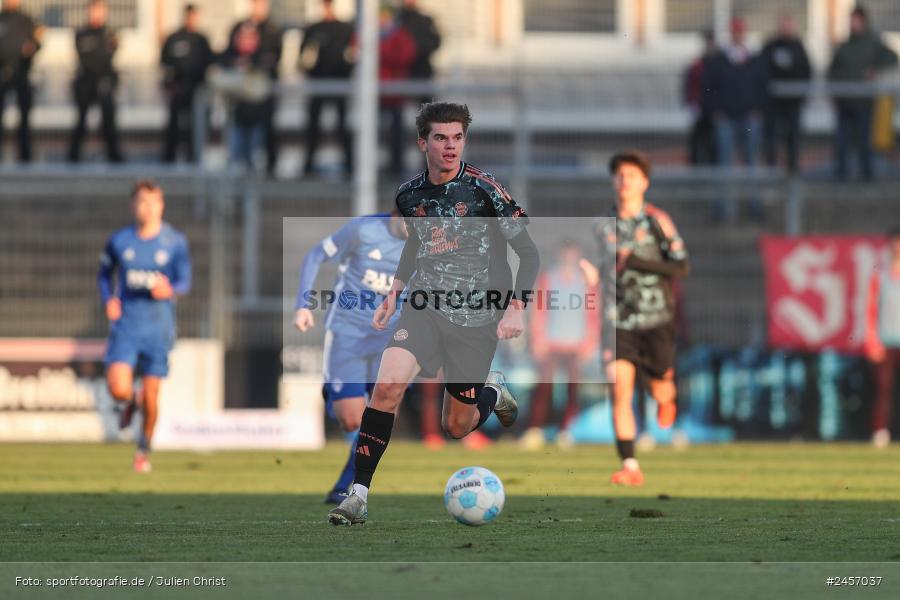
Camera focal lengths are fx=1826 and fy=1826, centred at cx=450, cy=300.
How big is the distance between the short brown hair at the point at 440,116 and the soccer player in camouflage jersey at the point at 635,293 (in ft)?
11.7

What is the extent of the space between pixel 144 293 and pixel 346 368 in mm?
4169

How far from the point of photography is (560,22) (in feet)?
108

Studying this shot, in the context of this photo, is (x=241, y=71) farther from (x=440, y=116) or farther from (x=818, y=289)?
(x=440, y=116)

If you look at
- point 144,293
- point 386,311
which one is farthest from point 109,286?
point 386,311

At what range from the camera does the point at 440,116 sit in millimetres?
9492

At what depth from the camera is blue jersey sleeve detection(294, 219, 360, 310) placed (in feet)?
38.7

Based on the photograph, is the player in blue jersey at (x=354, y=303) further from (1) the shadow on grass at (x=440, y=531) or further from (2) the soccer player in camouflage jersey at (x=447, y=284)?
(2) the soccer player in camouflage jersey at (x=447, y=284)

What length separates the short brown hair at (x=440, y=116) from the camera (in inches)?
374

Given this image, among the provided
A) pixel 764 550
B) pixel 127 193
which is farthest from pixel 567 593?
pixel 127 193

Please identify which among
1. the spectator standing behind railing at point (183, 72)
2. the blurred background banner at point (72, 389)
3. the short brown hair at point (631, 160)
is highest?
the spectator standing behind railing at point (183, 72)

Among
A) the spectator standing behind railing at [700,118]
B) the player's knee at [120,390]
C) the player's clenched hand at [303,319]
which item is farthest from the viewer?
the spectator standing behind railing at [700,118]

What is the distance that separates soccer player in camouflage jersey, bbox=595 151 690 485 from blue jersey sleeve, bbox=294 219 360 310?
208cm

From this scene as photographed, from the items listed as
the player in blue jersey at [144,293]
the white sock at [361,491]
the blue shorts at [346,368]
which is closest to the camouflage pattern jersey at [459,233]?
the white sock at [361,491]

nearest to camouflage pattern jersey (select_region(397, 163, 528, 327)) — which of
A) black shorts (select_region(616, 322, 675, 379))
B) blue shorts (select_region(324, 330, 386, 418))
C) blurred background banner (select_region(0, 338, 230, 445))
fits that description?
blue shorts (select_region(324, 330, 386, 418))
